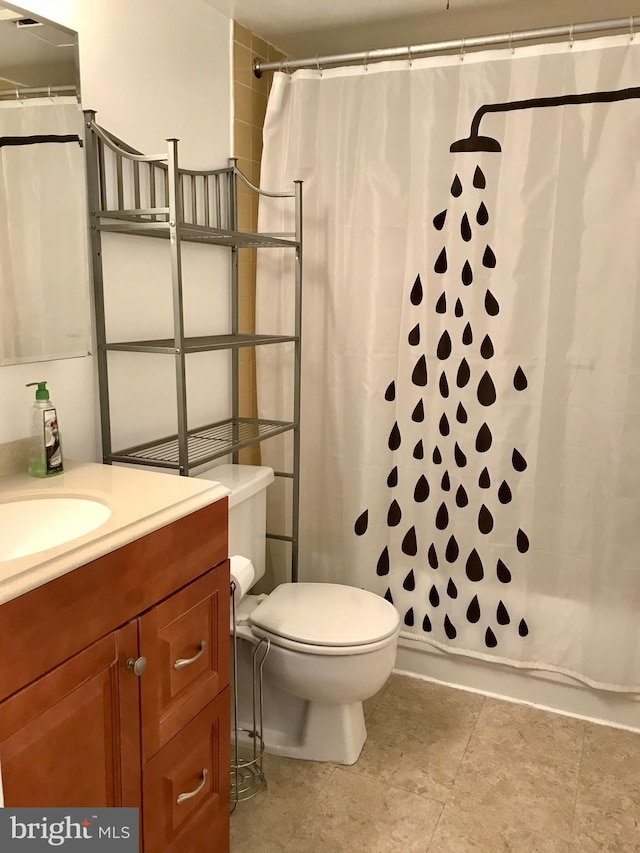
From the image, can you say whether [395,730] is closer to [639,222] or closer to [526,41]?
[639,222]

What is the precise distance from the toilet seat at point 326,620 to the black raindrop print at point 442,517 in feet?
1.23

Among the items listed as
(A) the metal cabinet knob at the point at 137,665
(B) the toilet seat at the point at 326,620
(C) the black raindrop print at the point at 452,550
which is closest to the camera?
(A) the metal cabinet knob at the point at 137,665

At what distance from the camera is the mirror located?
1498mm

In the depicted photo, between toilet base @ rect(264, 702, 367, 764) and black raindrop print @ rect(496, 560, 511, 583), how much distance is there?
0.62 metres

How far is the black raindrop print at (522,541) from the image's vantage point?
A: 226 cm

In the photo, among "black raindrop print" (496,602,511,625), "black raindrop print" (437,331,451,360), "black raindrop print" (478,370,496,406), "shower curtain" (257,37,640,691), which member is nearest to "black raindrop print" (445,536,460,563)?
"shower curtain" (257,37,640,691)

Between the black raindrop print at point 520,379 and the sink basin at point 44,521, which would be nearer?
the sink basin at point 44,521

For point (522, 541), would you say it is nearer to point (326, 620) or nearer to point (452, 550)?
point (452, 550)

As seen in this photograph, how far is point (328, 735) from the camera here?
204 centimetres

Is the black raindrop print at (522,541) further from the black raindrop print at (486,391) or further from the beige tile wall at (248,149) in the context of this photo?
the beige tile wall at (248,149)

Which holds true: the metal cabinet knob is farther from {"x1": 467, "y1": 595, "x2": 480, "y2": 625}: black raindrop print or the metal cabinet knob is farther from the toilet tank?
{"x1": 467, "y1": 595, "x2": 480, "y2": 625}: black raindrop print

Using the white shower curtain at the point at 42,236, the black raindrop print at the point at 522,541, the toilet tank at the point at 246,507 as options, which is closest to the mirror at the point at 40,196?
the white shower curtain at the point at 42,236

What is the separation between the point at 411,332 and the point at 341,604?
2.89ft

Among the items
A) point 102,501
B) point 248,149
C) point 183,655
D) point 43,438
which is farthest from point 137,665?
point 248,149
